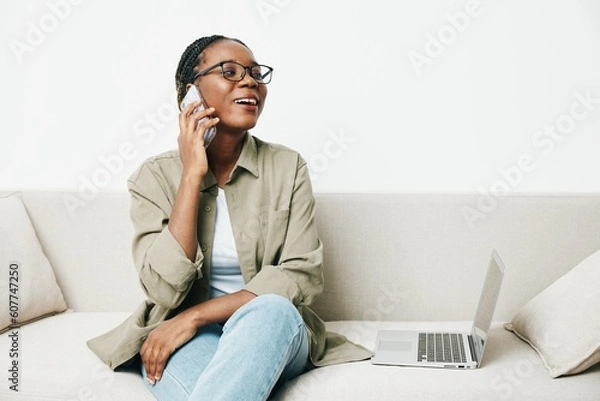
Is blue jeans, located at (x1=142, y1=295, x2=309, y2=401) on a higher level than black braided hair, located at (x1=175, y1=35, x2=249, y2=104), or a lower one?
lower

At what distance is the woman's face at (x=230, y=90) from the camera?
1881mm

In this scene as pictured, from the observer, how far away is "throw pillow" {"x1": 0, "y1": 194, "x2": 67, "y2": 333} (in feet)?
7.18

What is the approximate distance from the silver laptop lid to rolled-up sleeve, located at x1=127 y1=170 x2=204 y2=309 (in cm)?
66

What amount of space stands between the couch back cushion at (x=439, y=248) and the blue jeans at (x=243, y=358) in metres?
0.56

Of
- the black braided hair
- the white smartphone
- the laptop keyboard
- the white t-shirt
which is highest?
the black braided hair

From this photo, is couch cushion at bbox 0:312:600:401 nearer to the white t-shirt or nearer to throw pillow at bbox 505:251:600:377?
throw pillow at bbox 505:251:600:377

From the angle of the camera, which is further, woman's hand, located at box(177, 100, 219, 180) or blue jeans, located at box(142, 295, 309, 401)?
woman's hand, located at box(177, 100, 219, 180)

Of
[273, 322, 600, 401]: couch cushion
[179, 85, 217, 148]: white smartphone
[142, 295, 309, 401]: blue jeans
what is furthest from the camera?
[179, 85, 217, 148]: white smartphone

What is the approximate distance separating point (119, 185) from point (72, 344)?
0.67 metres

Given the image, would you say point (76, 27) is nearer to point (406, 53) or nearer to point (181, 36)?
point (181, 36)

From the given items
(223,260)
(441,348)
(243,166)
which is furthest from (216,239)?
(441,348)

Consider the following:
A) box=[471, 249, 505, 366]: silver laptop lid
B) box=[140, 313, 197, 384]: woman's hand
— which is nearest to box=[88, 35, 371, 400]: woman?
box=[140, 313, 197, 384]: woman's hand

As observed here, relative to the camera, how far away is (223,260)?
1.93m

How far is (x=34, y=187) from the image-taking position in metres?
2.60
